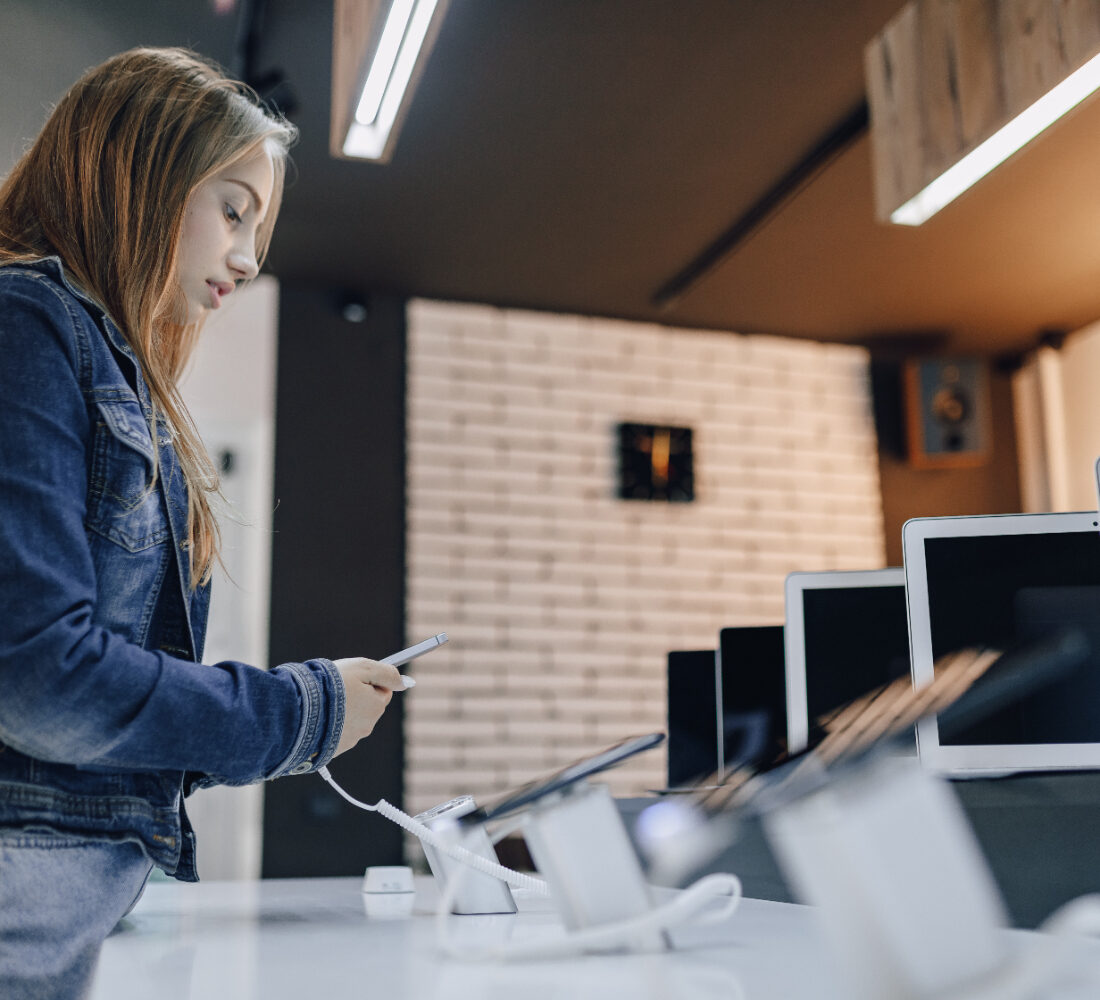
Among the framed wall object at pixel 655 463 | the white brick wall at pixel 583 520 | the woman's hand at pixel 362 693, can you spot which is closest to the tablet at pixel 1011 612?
the woman's hand at pixel 362 693

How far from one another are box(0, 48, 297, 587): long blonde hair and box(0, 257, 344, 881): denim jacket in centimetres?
5

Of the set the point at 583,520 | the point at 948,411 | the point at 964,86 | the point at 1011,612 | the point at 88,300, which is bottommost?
the point at 1011,612

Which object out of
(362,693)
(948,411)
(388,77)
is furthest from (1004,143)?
(948,411)

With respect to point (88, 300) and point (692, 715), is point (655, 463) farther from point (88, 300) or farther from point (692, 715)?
point (88, 300)

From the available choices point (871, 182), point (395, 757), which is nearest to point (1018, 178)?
point (871, 182)

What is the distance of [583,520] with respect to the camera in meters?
5.11

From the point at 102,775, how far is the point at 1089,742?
1527 mm

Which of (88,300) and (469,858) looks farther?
(469,858)

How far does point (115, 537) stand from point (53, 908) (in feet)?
0.94

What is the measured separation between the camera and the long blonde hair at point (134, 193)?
994 mm

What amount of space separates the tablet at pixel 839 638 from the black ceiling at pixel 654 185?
6.22 ft

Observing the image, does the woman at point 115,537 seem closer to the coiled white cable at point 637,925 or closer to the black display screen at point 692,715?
the coiled white cable at point 637,925

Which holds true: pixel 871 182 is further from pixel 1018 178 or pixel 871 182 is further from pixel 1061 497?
pixel 1061 497

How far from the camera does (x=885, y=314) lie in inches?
208
